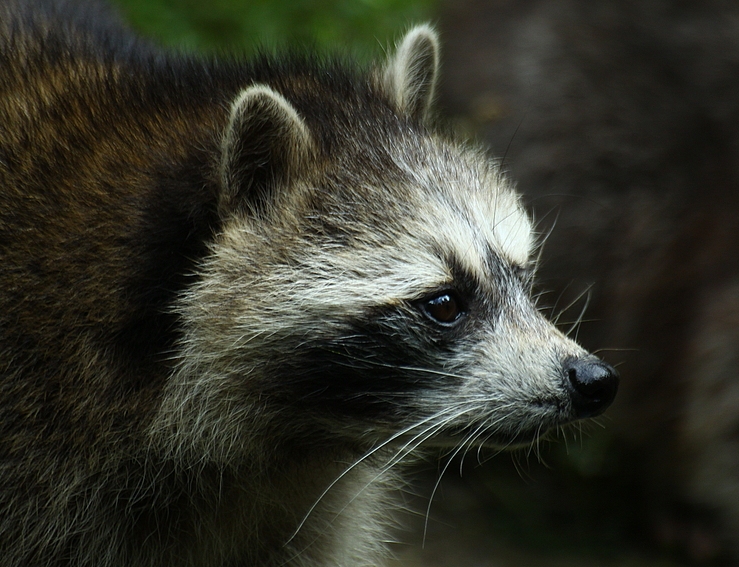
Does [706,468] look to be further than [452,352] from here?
Yes

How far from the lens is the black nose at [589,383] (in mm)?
3057

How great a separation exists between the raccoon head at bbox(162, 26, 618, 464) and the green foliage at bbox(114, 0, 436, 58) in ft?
11.5

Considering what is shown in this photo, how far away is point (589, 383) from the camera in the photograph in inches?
120

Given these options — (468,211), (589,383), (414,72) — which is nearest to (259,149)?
(468,211)

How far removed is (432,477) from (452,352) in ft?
11.0

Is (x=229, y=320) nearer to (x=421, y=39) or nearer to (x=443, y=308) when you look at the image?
(x=443, y=308)

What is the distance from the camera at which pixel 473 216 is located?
327cm

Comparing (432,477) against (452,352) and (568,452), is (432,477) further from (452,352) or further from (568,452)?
(452,352)

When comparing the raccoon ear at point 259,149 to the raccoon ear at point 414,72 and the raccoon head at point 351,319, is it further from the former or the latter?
the raccoon ear at point 414,72

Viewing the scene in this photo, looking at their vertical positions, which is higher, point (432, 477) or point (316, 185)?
point (316, 185)

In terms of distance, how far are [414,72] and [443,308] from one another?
1.20 metres

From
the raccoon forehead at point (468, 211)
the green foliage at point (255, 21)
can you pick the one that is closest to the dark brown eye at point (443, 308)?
the raccoon forehead at point (468, 211)

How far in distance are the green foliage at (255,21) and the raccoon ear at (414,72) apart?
2627 millimetres

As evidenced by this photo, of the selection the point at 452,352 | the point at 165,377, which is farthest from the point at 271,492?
the point at 452,352
